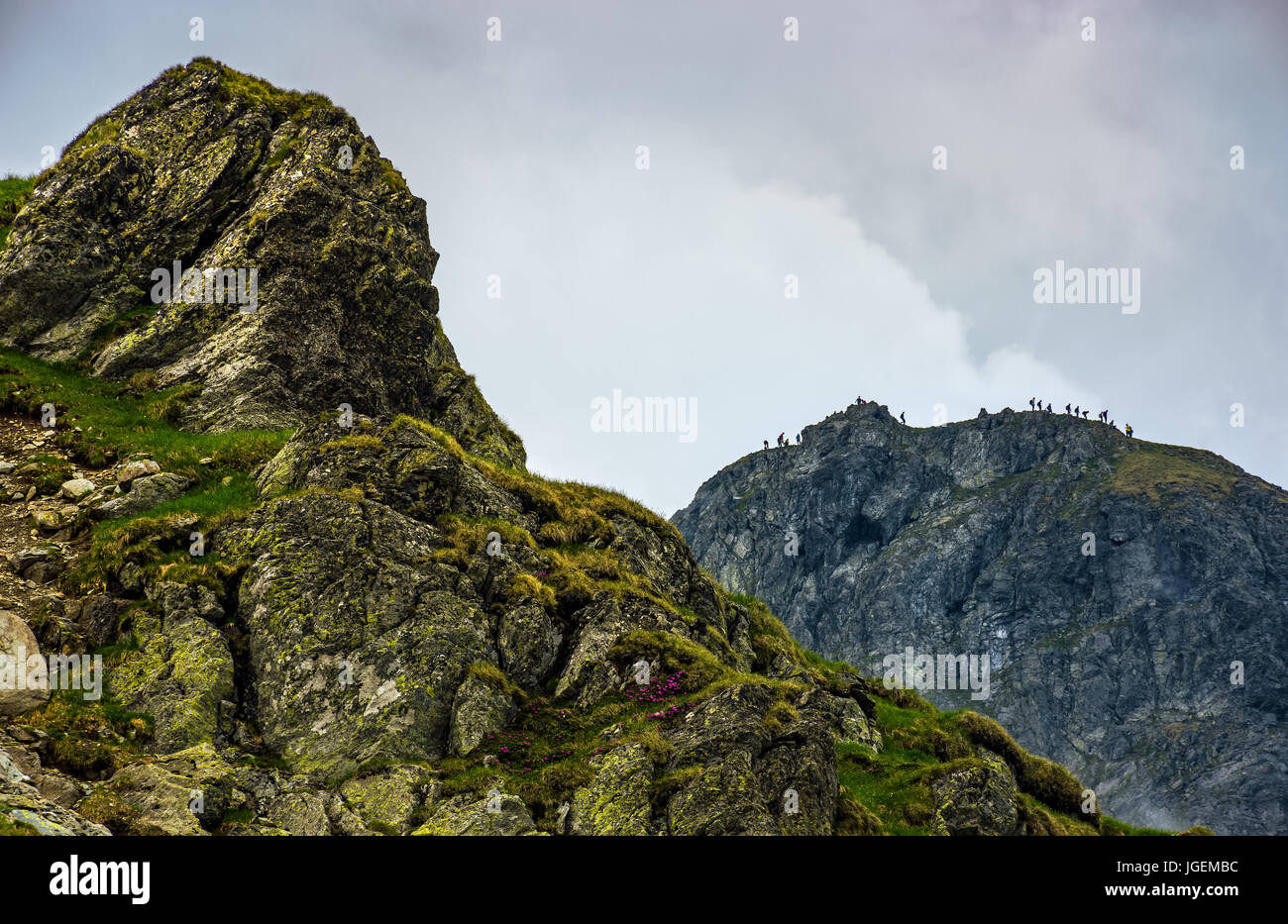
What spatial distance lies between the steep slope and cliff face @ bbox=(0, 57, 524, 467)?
17 cm

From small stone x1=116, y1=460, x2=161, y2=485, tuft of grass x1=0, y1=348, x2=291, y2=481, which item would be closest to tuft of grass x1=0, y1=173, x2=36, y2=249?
tuft of grass x1=0, y1=348, x2=291, y2=481

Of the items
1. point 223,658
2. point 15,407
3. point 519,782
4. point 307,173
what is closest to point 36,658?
point 223,658

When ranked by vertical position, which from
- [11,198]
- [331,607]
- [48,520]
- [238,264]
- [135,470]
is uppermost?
[11,198]

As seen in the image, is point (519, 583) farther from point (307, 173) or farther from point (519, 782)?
point (307, 173)

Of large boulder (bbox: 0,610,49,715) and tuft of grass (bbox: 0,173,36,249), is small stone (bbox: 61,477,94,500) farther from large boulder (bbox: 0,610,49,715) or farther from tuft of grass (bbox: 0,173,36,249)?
tuft of grass (bbox: 0,173,36,249)

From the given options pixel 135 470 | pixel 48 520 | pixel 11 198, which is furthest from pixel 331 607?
pixel 11 198

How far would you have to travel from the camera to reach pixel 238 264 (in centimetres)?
3828

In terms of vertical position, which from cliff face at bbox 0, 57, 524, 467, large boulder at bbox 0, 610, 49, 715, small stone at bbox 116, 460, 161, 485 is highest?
cliff face at bbox 0, 57, 524, 467

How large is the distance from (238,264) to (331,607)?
72.0 feet

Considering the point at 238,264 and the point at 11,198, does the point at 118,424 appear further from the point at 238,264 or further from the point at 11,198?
the point at 11,198

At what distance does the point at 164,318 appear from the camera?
3803 cm

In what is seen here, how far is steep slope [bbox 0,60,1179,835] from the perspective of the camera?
64.6 feet

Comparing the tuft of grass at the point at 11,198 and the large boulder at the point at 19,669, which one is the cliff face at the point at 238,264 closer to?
the tuft of grass at the point at 11,198
